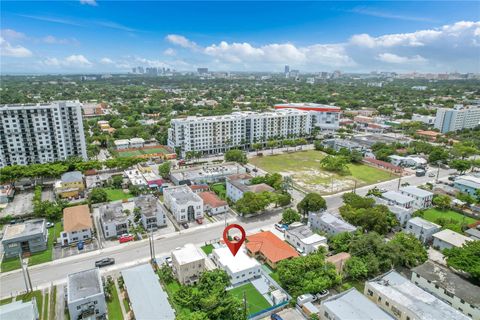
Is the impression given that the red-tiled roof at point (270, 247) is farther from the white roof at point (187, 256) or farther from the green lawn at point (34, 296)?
the green lawn at point (34, 296)

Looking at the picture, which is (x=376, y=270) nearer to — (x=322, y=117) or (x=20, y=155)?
(x=20, y=155)

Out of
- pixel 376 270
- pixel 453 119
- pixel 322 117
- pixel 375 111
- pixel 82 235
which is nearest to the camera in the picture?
pixel 376 270

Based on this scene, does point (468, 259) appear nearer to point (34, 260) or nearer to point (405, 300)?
point (405, 300)

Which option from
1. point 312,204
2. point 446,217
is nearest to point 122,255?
point 312,204

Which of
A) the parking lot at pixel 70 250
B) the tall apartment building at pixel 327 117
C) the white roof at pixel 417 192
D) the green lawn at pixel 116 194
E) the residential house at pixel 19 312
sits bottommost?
the parking lot at pixel 70 250

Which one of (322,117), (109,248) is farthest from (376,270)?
(322,117)

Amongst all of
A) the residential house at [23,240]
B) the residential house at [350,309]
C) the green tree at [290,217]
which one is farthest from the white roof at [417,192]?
the residential house at [23,240]
